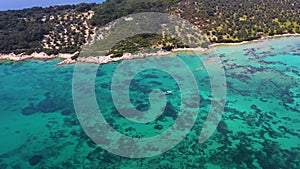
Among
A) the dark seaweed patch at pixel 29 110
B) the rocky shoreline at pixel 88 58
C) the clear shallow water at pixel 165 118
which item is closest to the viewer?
the clear shallow water at pixel 165 118

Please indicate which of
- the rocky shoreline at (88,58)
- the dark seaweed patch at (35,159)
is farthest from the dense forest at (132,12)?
the dark seaweed patch at (35,159)

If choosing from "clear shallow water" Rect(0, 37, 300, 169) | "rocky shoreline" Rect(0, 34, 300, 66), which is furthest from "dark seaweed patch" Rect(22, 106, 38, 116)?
"rocky shoreline" Rect(0, 34, 300, 66)

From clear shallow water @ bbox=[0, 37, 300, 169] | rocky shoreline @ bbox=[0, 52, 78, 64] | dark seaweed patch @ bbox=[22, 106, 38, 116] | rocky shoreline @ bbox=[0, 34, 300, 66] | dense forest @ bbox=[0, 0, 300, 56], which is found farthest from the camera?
dense forest @ bbox=[0, 0, 300, 56]

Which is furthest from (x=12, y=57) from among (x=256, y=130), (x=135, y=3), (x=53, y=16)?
(x=256, y=130)

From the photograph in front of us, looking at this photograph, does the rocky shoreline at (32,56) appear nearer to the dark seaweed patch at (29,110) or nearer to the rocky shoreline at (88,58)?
the rocky shoreline at (88,58)

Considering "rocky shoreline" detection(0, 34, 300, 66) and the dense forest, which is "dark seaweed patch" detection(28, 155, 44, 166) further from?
the dense forest

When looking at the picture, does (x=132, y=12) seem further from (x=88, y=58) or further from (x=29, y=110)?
(x=29, y=110)
